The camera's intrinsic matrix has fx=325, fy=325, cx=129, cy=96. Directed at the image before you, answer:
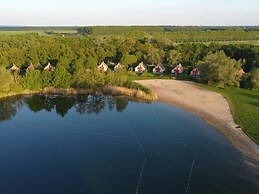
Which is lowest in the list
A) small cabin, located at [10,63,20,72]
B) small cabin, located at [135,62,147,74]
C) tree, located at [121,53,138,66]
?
small cabin, located at [135,62,147,74]

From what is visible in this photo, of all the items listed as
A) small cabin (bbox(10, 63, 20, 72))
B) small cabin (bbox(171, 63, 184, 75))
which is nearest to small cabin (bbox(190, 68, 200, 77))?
small cabin (bbox(171, 63, 184, 75))

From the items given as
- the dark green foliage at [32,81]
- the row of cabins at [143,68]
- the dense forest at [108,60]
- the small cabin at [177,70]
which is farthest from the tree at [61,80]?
the small cabin at [177,70]

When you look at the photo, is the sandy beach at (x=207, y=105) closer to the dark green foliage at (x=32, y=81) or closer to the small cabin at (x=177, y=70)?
the small cabin at (x=177, y=70)

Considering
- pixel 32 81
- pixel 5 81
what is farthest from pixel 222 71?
pixel 5 81

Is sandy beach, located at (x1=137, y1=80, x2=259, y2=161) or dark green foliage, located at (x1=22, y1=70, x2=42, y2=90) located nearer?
sandy beach, located at (x1=137, y1=80, x2=259, y2=161)

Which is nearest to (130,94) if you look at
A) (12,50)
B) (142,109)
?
(142,109)

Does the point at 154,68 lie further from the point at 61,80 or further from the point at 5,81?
the point at 5,81

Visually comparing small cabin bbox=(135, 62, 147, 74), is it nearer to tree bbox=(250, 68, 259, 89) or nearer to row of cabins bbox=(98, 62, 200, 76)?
row of cabins bbox=(98, 62, 200, 76)
